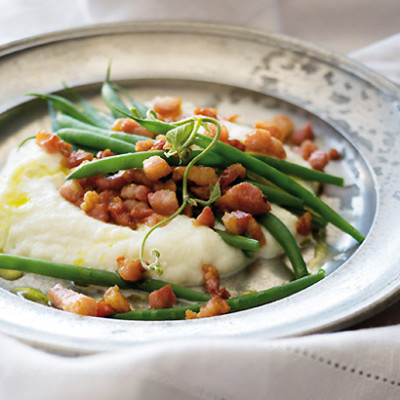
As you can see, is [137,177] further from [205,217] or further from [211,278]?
[211,278]

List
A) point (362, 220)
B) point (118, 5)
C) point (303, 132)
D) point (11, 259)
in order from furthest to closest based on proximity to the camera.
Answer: point (118, 5)
point (303, 132)
point (362, 220)
point (11, 259)

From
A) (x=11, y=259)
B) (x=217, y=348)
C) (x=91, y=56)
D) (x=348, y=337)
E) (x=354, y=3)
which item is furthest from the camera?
(x=354, y=3)

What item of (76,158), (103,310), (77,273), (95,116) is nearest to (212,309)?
(103,310)

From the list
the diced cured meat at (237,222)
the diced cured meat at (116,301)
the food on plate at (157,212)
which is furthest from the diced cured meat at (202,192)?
the diced cured meat at (116,301)

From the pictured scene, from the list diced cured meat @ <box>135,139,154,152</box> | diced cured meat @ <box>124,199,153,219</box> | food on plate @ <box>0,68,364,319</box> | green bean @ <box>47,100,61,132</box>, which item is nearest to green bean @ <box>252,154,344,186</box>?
food on plate @ <box>0,68,364,319</box>

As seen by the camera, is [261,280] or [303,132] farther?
[303,132]

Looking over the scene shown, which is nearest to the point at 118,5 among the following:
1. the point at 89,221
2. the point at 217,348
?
the point at 89,221

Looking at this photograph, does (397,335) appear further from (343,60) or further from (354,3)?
(354,3)
